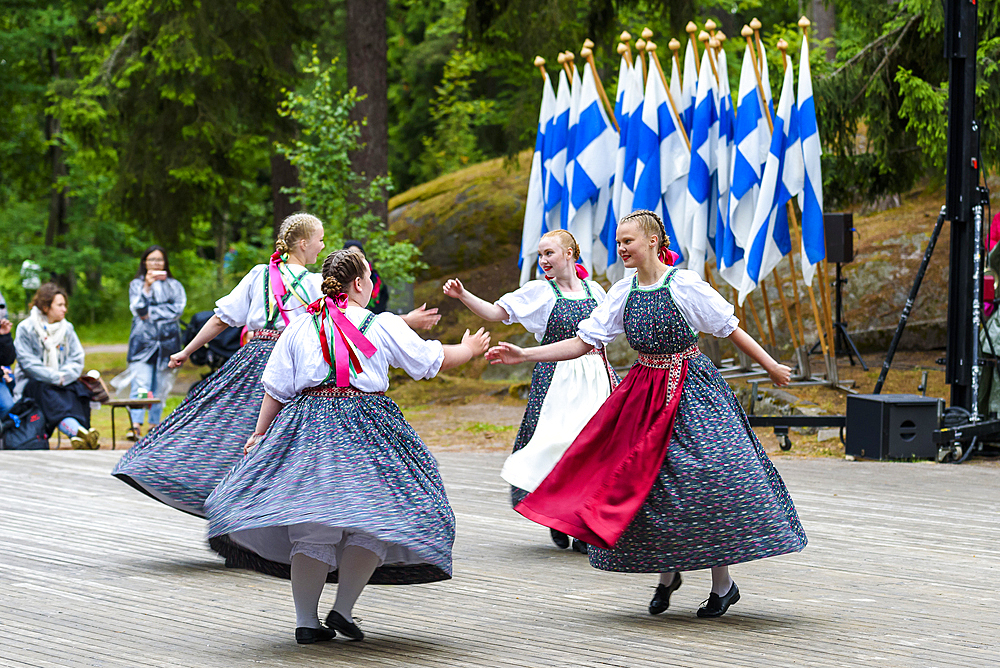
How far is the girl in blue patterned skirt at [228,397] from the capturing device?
19.8 feet

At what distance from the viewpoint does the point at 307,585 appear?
14.2 ft

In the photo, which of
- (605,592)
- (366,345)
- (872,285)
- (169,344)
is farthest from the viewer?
(872,285)

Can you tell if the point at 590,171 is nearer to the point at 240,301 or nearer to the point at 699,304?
the point at 240,301

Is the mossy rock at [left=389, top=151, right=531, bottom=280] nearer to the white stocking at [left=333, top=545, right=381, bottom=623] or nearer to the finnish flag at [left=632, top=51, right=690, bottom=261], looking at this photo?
the finnish flag at [left=632, top=51, right=690, bottom=261]

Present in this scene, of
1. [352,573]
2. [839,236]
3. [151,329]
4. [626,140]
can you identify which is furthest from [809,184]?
[352,573]

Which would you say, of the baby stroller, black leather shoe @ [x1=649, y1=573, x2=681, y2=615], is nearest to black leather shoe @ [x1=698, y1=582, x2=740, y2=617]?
black leather shoe @ [x1=649, y1=573, x2=681, y2=615]

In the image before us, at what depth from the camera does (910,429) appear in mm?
9453

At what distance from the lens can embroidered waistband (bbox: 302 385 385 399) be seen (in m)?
4.37

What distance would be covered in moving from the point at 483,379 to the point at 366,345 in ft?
40.7

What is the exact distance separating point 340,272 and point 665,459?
150 centimetres

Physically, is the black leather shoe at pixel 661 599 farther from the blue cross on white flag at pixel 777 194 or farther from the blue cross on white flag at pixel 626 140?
the blue cross on white flag at pixel 626 140

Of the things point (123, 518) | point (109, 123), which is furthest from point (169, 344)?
point (109, 123)

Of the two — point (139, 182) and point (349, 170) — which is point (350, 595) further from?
point (139, 182)

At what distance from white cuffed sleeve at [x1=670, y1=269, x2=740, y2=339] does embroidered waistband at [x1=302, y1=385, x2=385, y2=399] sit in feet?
4.59
